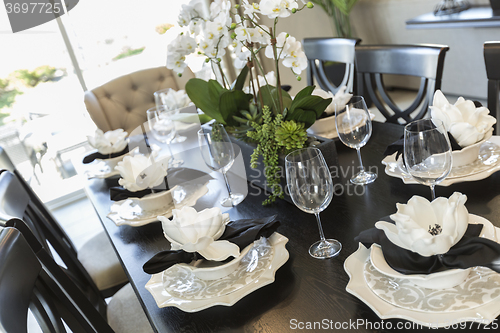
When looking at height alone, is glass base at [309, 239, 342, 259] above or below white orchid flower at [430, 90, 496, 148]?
below

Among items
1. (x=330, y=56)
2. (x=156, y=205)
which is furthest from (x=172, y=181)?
(x=330, y=56)

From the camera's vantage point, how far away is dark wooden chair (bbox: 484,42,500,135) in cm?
125

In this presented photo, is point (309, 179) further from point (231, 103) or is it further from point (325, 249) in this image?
point (231, 103)

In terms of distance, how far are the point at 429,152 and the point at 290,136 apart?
390 mm

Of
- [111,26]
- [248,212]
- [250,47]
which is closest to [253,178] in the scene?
[248,212]

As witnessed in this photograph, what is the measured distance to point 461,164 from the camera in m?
0.94

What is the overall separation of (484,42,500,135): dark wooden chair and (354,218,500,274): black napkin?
793mm

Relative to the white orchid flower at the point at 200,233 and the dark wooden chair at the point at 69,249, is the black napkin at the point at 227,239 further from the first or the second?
the dark wooden chair at the point at 69,249

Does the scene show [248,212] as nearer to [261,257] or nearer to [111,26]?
[261,257]

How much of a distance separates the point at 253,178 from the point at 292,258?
0.43m

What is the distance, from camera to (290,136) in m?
1.04

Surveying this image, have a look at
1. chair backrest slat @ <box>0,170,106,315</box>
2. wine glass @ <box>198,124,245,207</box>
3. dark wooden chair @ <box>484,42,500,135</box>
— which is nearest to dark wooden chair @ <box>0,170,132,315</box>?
chair backrest slat @ <box>0,170,106,315</box>

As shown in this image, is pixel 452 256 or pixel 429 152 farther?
pixel 429 152

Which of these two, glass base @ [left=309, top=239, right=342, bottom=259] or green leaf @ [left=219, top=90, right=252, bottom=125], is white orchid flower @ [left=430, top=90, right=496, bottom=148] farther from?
green leaf @ [left=219, top=90, right=252, bottom=125]
